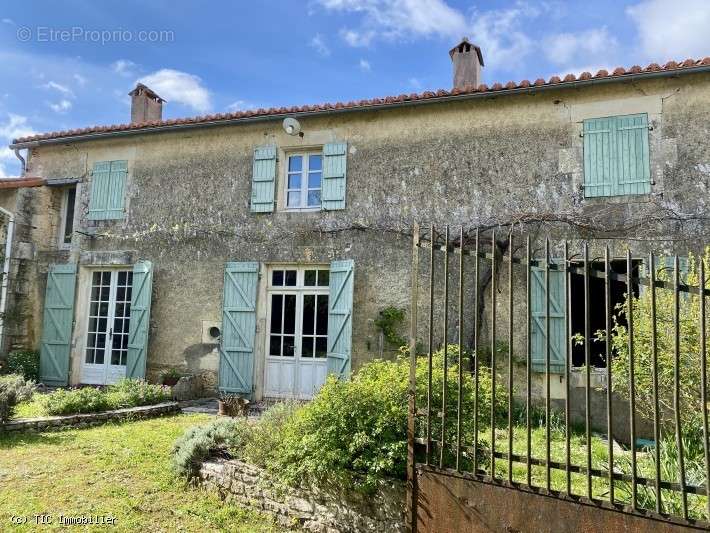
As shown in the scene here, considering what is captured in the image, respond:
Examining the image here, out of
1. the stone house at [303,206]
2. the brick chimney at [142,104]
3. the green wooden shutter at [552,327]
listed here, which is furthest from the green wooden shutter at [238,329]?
the brick chimney at [142,104]

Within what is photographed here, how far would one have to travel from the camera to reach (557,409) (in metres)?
7.09

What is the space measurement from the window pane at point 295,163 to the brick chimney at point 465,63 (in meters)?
3.35

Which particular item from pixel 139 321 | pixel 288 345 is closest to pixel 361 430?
pixel 288 345

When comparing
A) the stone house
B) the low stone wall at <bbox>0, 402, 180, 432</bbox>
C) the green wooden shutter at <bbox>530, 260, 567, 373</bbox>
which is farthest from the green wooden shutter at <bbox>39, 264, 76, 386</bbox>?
the green wooden shutter at <bbox>530, 260, 567, 373</bbox>

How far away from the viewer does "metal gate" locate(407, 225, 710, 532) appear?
8.56 feet

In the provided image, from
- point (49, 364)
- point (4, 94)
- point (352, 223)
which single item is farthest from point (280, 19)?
point (49, 364)

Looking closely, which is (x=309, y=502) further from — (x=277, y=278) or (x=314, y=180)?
(x=314, y=180)

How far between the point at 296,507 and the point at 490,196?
18.7 feet

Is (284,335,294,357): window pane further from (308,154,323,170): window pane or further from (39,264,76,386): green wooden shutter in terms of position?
(39,264,76,386): green wooden shutter

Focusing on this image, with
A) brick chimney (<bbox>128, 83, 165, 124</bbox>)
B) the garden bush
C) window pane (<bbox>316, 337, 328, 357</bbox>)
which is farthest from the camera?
brick chimney (<bbox>128, 83, 165, 124</bbox>)

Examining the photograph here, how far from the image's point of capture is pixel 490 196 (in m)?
7.96

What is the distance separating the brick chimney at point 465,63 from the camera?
31.7 ft

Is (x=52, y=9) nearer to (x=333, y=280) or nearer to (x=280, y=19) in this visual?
(x=280, y=19)
